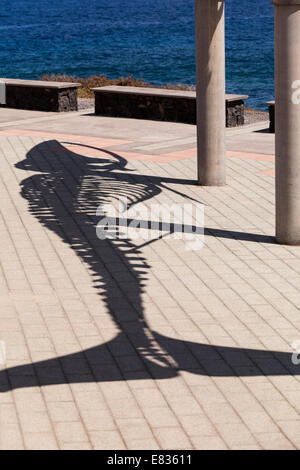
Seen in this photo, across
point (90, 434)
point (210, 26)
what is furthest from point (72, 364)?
point (210, 26)

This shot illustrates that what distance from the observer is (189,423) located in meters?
7.57

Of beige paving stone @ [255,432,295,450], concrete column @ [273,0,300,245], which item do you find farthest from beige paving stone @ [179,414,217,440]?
concrete column @ [273,0,300,245]

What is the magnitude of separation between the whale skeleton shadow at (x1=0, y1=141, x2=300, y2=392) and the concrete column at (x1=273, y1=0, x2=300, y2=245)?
53 centimetres

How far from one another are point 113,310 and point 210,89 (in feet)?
20.8

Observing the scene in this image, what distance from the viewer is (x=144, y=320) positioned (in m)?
9.92

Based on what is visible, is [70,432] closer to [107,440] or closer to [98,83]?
[107,440]

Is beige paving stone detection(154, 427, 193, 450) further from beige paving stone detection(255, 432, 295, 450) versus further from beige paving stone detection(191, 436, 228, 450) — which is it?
beige paving stone detection(255, 432, 295, 450)

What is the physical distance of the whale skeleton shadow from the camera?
8.59m

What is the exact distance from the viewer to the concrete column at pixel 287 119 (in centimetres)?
1207

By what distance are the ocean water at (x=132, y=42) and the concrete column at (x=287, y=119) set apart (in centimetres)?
3161

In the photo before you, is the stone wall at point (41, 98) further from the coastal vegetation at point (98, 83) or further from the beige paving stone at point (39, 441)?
the beige paving stone at point (39, 441)

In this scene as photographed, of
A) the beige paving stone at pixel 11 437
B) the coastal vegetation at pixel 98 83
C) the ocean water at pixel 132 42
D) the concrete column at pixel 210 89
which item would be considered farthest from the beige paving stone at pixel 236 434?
the ocean water at pixel 132 42

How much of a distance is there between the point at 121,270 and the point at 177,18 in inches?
4989

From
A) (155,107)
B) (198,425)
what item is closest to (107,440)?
(198,425)
